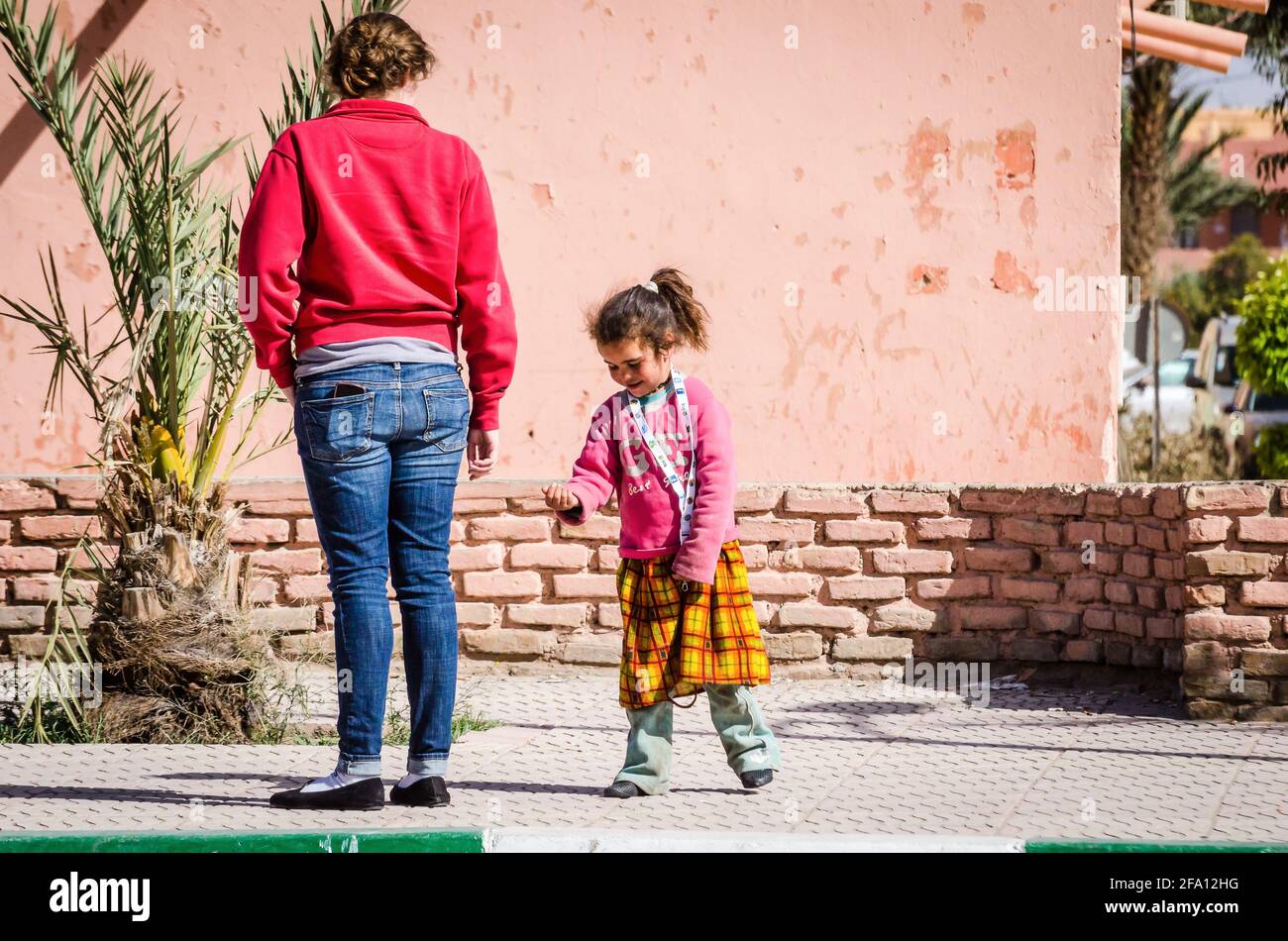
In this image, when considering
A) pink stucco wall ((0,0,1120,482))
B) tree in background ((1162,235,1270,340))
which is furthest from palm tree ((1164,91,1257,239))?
pink stucco wall ((0,0,1120,482))

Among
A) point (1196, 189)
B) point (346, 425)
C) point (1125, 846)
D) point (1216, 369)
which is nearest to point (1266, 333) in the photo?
point (1125, 846)

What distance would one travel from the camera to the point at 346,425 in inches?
145

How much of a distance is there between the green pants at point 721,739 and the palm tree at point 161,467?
58.6 inches

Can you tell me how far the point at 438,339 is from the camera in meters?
3.88

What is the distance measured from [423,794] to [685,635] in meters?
0.85

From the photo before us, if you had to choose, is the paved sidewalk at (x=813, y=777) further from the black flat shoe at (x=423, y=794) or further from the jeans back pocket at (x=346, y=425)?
the jeans back pocket at (x=346, y=425)

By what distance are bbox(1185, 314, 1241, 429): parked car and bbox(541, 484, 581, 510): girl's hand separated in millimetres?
15201

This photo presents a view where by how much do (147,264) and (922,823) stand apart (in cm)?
300

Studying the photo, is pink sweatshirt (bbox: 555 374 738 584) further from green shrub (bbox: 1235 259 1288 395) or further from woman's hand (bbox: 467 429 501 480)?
green shrub (bbox: 1235 259 1288 395)

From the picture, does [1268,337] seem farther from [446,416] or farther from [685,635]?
[446,416]

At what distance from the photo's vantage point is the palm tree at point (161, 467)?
4.85 meters

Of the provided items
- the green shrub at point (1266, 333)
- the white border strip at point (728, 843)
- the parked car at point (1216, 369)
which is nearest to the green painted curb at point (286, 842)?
the white border strip at point (728, 843)
